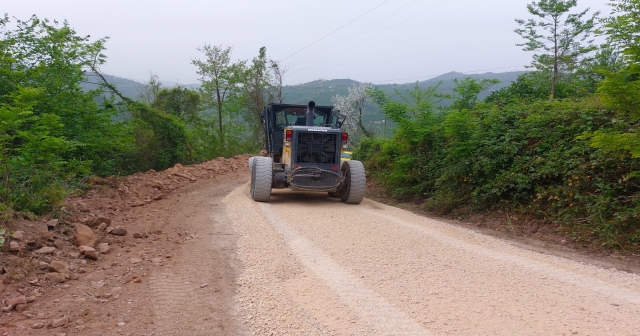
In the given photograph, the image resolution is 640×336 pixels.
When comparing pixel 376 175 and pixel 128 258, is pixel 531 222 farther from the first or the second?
pixel 376 175

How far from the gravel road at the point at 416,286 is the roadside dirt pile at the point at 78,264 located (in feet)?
4.16

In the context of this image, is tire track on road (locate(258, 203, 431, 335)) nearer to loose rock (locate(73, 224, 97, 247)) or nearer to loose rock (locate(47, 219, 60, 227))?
loose rock (locate(73, 224, 97, 247))

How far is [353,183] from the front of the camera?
34.4ft

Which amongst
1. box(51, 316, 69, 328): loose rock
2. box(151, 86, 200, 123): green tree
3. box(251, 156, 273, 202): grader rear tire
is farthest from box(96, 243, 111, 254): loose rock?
box(151, 86, 200, 123): green tree

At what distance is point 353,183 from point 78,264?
242 inches

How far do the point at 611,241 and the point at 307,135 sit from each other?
6.25 metres

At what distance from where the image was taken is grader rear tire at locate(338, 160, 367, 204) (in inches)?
414

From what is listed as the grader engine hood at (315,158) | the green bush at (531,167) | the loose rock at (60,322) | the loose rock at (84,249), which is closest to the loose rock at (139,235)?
the loose rock at (84,249)

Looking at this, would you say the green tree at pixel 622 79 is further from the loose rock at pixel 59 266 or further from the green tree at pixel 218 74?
the green tree at pixel 218 74

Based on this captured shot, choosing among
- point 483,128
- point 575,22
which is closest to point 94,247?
point 483,128

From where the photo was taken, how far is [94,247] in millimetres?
6340

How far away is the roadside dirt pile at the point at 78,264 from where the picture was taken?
4254 millimetres

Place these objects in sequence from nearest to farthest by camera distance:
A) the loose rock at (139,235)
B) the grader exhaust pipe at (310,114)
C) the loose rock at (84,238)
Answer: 1. the loose rock at (84,238)
2. the loose rock at (139,235)
3. the grader exhaust pipe at (310,114)

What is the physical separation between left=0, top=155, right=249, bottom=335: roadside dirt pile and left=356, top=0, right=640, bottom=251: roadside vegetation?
604 cm
